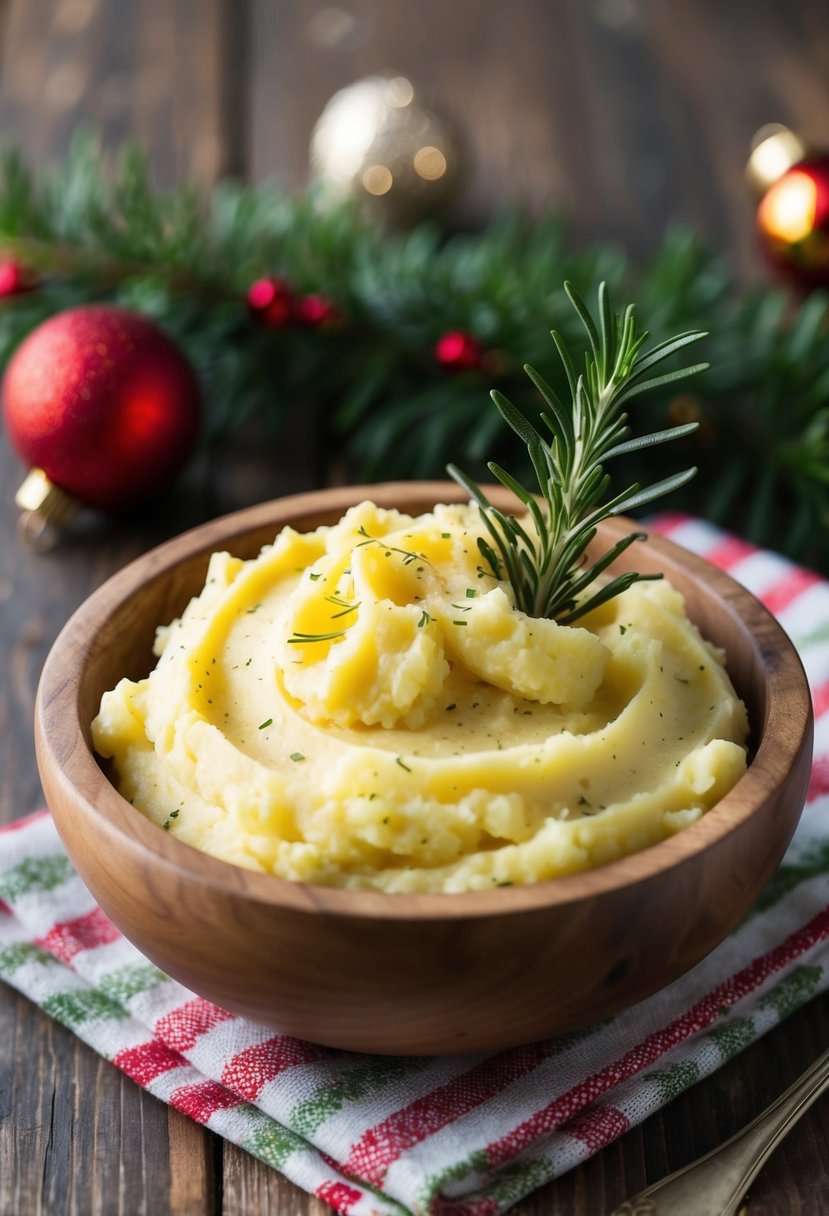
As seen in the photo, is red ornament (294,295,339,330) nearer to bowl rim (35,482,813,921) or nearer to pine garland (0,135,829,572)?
pine garland (0,135,829,572)

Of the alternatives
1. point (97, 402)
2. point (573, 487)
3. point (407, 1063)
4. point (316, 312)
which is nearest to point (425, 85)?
point (316, 312)

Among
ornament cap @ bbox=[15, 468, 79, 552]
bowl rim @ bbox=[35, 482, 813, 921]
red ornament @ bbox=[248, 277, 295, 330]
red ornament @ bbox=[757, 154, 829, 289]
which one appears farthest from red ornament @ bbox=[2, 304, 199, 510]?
red ornament @ bbox=[757, 154, 829, 289]

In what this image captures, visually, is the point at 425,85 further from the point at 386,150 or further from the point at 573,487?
the point at 573,487

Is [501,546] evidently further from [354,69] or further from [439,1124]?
[354,69]

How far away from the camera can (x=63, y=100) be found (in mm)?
5203

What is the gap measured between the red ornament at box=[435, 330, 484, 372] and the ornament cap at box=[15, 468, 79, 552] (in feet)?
3.35

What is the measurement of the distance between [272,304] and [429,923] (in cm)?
235

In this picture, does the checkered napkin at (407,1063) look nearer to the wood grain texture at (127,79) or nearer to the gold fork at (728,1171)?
the gold fork at (728,1171)

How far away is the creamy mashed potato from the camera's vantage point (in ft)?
6.24

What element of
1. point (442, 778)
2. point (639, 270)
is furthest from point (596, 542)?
point (639, 270)

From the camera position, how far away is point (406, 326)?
376 centimetres

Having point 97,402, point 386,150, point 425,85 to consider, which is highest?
point 425,85

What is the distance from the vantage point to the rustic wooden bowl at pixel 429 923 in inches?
70.6

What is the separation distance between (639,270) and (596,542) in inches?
85.6
